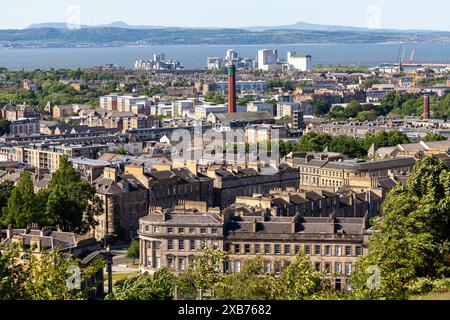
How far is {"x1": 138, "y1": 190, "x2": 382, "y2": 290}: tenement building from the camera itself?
85.4ft

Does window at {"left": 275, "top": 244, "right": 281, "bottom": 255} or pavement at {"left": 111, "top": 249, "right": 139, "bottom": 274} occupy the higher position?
window at {"left": 275, "top": 244, "right": 281, "bottom": 255}

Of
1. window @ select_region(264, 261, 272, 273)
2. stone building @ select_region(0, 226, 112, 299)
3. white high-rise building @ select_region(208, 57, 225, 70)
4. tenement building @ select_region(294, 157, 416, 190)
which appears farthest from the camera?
white high-rise building @ select_region(208, 57, 225, 70)

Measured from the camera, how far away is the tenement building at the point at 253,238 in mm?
26031

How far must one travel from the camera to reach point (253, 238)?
26.5 meters

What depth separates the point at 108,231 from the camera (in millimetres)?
34312

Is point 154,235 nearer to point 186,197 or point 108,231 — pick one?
point 108,231

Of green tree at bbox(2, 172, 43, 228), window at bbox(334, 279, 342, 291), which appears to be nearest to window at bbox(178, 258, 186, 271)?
window at bbox(334, 279, 342, 291)

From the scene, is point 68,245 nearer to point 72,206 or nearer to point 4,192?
point 72,206

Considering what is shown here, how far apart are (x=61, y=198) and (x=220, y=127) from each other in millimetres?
34820

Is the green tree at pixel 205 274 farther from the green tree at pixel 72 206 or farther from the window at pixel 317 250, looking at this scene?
the green tree at pixel 72 206

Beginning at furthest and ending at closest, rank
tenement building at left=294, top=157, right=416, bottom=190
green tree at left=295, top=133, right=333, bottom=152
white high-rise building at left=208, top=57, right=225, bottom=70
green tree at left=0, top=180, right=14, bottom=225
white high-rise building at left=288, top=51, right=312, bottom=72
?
white high-rise building at left=288, top=51, right=312, bottom=72
white high-rise building at left=208, top=57, right=225, bottom=70
green tree at left=295, top=133, right=333, bottom=152
tenement building at left=294, top=157, right=416, bottom=190
green tree at left=0, top=180, right=14, bottom=225

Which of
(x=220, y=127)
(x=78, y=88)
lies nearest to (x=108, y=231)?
(x=220, y=127)

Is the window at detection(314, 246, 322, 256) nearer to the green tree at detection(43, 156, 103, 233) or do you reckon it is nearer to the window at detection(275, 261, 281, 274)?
the window at detection(275, 261, 281, 274)

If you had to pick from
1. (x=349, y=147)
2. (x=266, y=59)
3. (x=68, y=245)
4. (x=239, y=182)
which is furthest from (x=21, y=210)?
(x=266, y=59)
